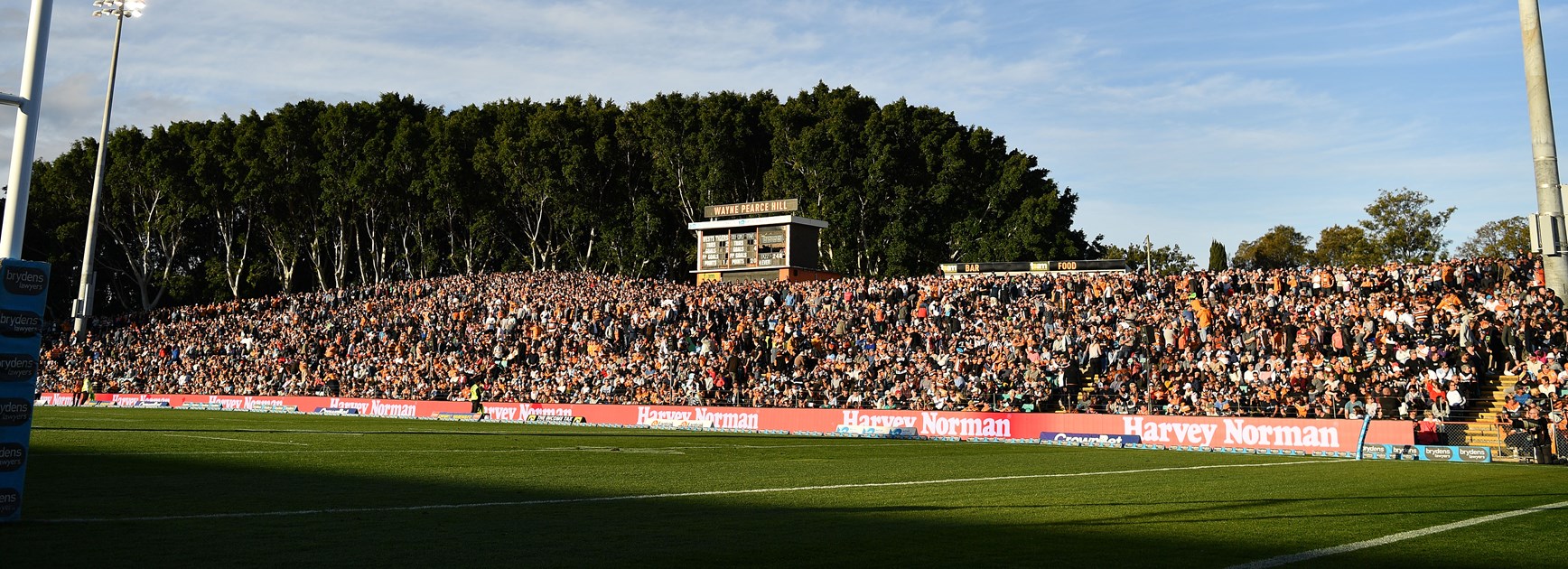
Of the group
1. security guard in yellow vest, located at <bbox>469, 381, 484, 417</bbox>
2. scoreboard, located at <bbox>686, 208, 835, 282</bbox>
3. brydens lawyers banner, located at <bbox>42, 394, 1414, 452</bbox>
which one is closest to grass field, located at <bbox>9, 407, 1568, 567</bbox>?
brydens lawyers banner, located at <bbox>42, 394, 1414, 452</bbox>

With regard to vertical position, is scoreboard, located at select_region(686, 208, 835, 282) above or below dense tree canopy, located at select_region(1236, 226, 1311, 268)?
below

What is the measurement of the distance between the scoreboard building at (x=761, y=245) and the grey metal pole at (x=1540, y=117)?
111ft

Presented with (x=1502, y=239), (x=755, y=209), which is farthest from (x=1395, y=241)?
(x=755, y=209)

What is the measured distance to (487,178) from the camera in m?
77.2

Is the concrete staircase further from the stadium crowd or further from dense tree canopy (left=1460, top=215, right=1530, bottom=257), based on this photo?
dense tree canopy (left=1460, top=215, right=1530, bottom=257)

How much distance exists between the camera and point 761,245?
5044cm

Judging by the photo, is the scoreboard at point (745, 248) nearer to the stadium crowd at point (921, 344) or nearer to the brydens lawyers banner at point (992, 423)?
the stadium crowd at point (921, 344)

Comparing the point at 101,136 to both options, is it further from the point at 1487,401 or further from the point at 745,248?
the point at 1487,401

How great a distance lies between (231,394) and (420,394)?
1166cm

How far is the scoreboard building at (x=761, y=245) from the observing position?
4953cm

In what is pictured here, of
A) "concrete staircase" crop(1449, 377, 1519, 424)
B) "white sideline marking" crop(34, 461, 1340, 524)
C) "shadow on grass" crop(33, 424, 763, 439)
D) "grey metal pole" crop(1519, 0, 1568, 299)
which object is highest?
"grey metal pole" crop(1519, 0, 1568, 299)

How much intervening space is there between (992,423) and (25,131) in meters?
24.9

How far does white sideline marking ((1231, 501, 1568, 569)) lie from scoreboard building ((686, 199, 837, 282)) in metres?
38.2

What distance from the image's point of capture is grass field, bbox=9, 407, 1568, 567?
823 cm
